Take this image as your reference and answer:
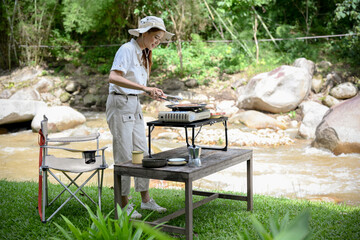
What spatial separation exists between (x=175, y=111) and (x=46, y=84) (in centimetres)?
1043

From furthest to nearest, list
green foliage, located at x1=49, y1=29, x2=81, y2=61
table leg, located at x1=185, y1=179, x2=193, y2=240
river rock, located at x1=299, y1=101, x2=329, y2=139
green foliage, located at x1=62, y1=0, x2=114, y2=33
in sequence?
green foliage, located at x1=49, y1=29, x2=81, y2=61 < green foliage, located at x1=62, y1=0, x2=114, y2=33 < river rock, located at x1=299, y1=101, x2=329, y2=139 < table leg, located at x1=185, y1=179, x2=193, y2=240

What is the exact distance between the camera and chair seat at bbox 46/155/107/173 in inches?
127

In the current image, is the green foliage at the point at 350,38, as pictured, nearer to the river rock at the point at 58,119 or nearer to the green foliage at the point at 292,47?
the green foliage at the point at 292,47

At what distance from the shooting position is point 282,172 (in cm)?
594

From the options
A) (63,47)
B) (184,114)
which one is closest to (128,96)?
(184,114)

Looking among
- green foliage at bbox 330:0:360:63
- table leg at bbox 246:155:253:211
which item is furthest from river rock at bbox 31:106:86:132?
green foliage at bbox 330:0:360:63

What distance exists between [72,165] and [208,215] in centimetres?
118

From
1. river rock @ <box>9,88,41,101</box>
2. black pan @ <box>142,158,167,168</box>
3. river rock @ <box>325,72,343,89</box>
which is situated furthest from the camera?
river rock @ <box>9,88,41,101</box>

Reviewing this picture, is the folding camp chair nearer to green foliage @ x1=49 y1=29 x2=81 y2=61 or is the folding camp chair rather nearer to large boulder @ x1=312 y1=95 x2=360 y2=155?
large boulder @ x1=312 y1=95 x2=360 y2=155

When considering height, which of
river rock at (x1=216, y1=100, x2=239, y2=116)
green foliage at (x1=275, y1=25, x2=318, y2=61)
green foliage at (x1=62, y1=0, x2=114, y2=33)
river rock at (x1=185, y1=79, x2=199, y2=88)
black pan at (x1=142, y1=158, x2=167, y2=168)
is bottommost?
river rock at (x1=216, y1=100, x2=239, y2=116)

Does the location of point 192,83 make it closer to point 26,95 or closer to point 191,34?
point 191,34

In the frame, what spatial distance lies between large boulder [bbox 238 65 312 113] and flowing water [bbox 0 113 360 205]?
191 cm

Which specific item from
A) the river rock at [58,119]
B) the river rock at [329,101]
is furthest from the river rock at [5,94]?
the river rock at [329,101]

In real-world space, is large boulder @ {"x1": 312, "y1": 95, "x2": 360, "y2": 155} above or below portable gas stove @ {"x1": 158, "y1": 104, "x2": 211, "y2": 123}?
below
